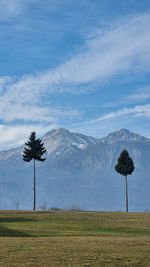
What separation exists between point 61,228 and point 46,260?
25.4m

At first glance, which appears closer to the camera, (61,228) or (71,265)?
(71,265)

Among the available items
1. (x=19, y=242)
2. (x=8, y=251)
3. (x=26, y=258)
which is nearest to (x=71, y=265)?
(x=26, y=258)

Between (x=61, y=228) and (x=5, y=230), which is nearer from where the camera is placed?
(x=5, y=230)

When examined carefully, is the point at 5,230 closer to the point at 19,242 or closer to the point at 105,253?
the point at 19,242

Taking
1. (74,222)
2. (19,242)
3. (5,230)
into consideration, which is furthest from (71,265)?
(74,222)

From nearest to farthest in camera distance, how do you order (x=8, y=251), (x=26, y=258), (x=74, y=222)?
(x=26, y=258), (x=8, y=251), (x=74, y=222)

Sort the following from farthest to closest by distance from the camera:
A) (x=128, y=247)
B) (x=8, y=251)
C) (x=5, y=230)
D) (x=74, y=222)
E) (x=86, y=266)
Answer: (x=74, y=222), (x=5, y=230), (x=128, y=247), (x=8, y=251), (x=86, y=266)

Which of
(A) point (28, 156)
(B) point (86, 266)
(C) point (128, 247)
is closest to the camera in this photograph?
(B) point (86, 266)

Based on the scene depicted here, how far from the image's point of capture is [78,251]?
87.0 feet

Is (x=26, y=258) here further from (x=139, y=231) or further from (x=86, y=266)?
(x=139, y=231)

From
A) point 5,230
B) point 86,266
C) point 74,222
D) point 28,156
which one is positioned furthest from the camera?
point 28,156

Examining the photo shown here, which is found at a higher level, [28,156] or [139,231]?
[28,156]

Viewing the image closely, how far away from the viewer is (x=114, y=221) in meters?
57.3

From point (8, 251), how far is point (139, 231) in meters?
22.5
